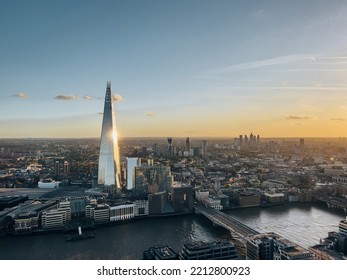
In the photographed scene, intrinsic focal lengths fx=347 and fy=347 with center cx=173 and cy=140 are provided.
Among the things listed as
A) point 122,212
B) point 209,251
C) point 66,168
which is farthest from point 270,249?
point 66,168

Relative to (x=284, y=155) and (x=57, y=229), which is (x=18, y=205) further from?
(x=284, y=155)

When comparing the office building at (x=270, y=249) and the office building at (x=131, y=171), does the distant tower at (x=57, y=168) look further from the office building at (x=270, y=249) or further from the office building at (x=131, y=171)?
the office building at (x=270, y=249)

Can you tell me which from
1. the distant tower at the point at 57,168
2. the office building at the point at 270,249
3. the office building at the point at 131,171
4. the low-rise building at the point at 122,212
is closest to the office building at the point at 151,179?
the office building at the point at 131,171

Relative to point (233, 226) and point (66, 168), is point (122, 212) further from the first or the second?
point (66, 168)

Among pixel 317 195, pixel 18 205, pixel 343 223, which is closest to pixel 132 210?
pixel 18 205

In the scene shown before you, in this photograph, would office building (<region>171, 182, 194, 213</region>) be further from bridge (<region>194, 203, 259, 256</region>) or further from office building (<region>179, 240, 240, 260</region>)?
office building (<region>179, 240, 240, 260</region>)

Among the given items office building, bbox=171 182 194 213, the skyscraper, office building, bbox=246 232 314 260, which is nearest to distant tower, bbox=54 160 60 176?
the skyscraper
